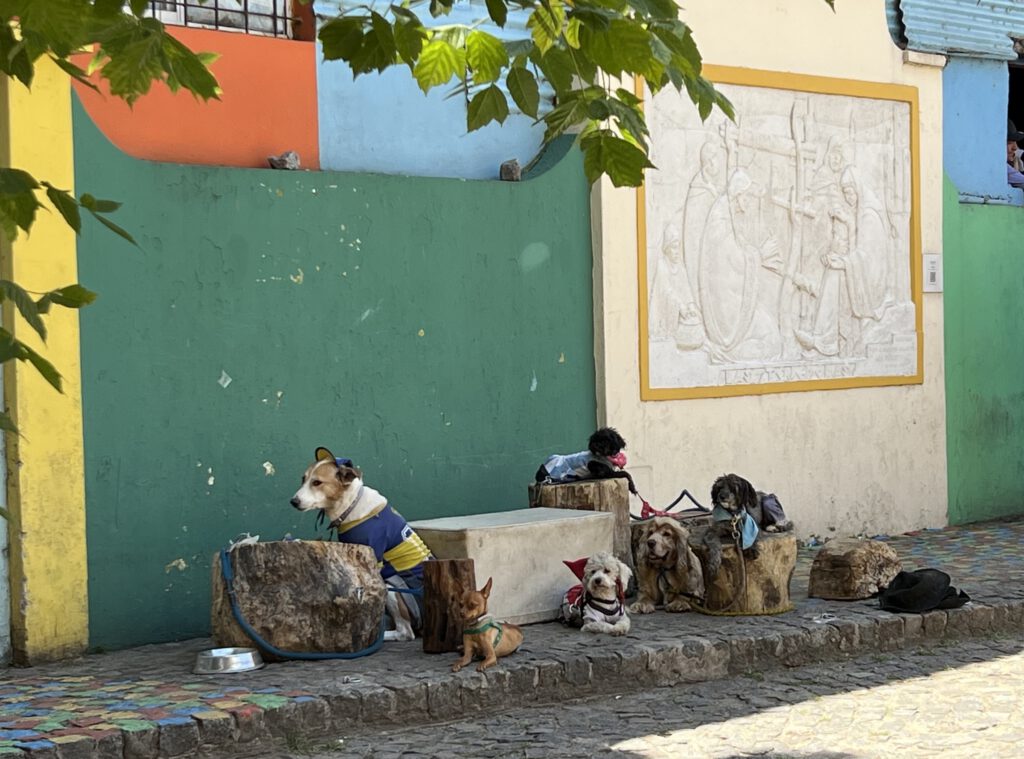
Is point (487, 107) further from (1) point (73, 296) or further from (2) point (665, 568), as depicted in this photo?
(2) point (665, 568)

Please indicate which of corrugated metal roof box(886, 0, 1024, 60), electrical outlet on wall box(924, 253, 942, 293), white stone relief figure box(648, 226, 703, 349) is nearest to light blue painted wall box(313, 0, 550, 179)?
white stone relief figure box(648, 226, 703, 349)

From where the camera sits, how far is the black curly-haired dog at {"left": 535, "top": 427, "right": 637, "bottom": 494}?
29.9ft

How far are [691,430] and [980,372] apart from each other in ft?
12.0

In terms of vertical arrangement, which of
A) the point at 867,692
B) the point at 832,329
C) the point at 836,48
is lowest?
the point at 867,692

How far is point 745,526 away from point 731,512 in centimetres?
11

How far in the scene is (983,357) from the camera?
529 inches

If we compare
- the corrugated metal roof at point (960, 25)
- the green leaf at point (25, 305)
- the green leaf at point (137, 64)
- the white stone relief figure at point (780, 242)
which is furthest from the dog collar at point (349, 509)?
the corrugated metal roof at point (960, 25)

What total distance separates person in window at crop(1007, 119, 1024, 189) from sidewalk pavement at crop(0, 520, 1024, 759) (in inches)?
231

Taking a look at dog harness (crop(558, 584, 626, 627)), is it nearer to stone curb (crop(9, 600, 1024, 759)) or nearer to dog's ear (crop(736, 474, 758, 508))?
stone curb (crop(9, 600, 1024, 759))

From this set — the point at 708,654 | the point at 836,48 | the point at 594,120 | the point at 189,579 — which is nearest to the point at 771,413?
the point at 836,48

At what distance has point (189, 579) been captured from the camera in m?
8.52

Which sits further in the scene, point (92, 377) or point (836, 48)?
point (836, 48)

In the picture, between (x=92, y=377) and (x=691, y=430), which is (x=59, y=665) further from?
(x=691, y=430)

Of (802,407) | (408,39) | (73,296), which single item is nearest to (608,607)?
(802,407)
